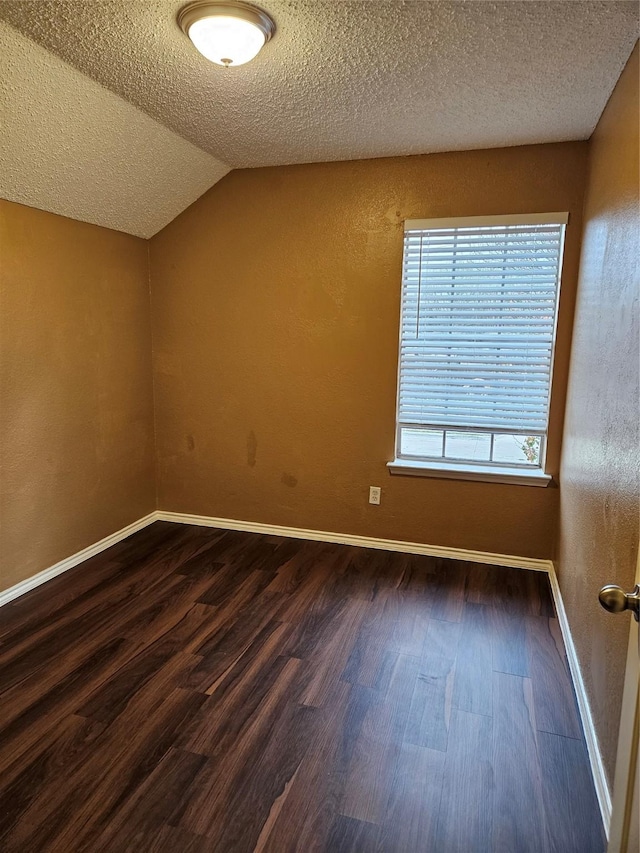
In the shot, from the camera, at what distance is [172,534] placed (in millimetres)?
3662

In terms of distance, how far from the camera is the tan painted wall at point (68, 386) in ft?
8.85

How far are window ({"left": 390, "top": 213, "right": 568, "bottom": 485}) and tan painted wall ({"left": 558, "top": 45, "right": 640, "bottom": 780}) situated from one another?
1.04 ft

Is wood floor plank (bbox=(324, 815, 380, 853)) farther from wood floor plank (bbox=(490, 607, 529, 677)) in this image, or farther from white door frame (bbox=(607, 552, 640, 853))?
wood floor plank (bbox=(490, 607, 529, 677))

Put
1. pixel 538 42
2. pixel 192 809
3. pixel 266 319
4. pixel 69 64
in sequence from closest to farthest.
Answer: pixel 192 809 → pixel 538 42 → pixel 69 64 → pixel 266 319

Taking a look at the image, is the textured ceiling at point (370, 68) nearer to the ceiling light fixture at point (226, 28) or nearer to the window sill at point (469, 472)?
the ceiling light fixture at point (226, 28)

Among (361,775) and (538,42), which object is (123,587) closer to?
(361,775)

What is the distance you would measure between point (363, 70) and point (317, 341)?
159cm

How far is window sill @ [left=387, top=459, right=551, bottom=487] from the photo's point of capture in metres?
3.09

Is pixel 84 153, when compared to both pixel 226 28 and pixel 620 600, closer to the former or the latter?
pixel 226 28

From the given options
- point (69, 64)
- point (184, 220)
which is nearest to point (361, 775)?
point (69, 64)

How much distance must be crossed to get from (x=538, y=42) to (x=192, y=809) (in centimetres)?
279

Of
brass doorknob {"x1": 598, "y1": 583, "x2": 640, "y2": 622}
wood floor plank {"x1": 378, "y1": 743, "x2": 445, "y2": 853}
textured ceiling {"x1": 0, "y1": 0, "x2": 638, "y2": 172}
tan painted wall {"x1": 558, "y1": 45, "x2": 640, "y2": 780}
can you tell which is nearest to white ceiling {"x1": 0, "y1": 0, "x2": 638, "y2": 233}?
textured ceiling {"x1": 0, "y1": 0, "x2": 638, "y2": 172}

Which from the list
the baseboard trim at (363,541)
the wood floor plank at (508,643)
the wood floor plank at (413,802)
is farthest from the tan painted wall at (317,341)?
the wood floor plank at (413,802)

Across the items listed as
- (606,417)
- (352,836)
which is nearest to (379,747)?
(352,836)
